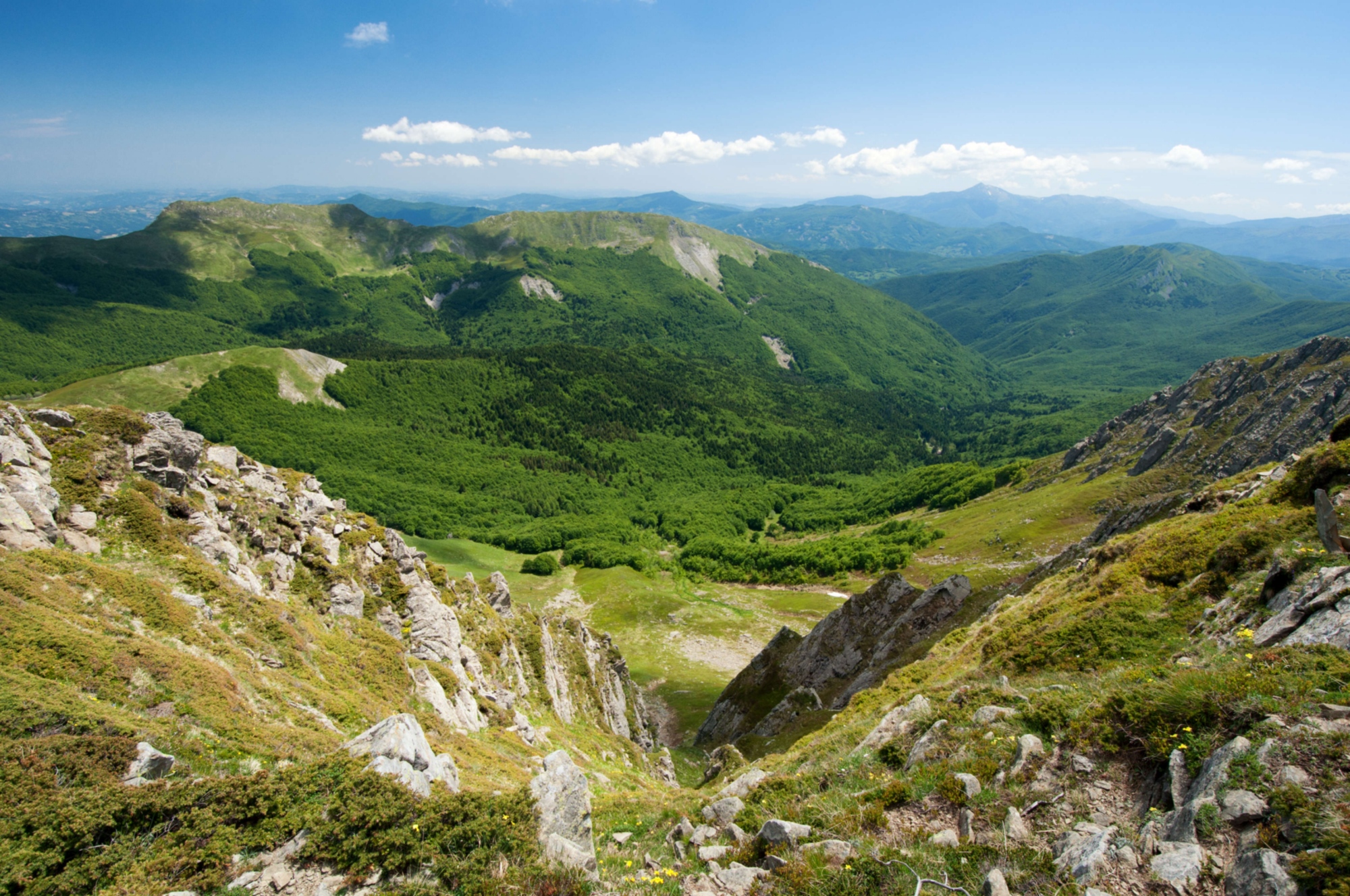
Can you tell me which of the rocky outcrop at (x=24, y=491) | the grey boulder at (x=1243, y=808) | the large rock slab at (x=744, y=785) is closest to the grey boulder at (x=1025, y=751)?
the grey boulder at (x=1243, y=808)

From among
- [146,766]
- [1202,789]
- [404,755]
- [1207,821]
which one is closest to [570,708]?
[404,755]

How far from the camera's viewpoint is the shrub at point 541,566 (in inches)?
4626

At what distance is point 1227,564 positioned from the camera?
17.9 meters

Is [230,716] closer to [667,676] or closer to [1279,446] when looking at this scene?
[667,676]

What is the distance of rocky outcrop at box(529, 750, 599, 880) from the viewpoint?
39.5 ft

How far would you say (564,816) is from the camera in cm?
1384

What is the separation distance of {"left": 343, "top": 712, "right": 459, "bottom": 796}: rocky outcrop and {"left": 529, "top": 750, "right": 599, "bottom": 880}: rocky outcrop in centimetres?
280

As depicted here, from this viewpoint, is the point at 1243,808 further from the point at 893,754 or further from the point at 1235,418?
the point at 1235,418

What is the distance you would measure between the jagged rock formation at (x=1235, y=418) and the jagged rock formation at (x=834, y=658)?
5585 cm

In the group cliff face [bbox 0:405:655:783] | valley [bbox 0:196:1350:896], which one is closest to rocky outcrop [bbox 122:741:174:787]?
valley [bbox 0:196:1350:896]

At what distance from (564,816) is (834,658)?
3395 centimetres

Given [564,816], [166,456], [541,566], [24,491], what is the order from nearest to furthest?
[564,816], [24,491], [166,456], [541,566]

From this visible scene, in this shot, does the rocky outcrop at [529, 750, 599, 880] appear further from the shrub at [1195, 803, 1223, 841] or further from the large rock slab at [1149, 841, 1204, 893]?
the shrub at [1195, 803, 1223, 841]

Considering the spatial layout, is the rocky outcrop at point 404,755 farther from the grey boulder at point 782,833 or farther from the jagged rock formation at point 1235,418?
the jagged rock formation at point 1235,418
